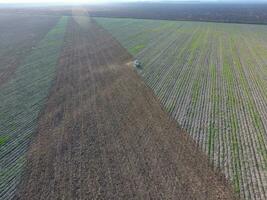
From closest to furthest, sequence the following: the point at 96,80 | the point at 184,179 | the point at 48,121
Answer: the point at 184,179 < the point at 48,121 < the point at 96,80

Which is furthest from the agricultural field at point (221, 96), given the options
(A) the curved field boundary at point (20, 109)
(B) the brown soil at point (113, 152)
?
(A) the curved field boundary at point (20, 109)

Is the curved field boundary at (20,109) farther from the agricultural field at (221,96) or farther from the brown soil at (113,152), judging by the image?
the agricultural field at (221,96)

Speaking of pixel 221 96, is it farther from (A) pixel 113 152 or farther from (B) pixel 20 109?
(B) pixel 20 109

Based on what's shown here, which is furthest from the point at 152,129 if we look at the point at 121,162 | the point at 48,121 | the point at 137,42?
the point at 137,42

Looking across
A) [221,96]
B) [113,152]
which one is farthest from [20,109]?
[221,96]

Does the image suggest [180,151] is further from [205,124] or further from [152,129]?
[205,124]

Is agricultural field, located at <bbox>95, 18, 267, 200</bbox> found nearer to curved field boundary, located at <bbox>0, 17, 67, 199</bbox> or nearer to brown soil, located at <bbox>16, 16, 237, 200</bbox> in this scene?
brown soil, located at <bbox>16, 16, 237, 200</bbox>

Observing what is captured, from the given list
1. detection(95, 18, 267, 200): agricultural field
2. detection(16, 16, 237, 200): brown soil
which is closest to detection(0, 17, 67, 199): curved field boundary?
detection(16, 16, 237, 200): brown soil
